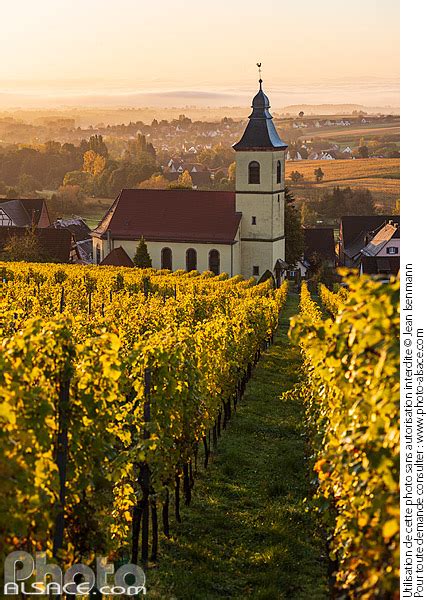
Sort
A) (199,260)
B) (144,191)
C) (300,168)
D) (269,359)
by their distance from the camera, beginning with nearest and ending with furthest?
(269,359) → (199,260) → (144,191) → (300,168)

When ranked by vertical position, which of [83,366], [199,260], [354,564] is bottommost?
[199,260]

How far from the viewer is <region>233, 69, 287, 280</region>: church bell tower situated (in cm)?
5372

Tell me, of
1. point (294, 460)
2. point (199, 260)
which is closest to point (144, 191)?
point (199, 260)

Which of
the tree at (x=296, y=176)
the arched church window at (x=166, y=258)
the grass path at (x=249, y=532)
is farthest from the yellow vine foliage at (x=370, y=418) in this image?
the tree at (x=296, y=176)

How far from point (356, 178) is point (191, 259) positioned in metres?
73.1

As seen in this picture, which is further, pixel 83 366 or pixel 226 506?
pixel 226 506

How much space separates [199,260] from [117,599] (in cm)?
4544

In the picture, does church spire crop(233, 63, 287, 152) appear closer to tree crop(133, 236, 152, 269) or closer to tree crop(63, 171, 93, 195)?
tree crop(133, 236, 152, 269)

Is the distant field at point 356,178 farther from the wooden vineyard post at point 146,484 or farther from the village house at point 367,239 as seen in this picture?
the wooden vineyard post at point 146,484

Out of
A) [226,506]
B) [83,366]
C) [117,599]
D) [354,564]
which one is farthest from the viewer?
[226,506]

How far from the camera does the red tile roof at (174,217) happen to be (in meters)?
53.6

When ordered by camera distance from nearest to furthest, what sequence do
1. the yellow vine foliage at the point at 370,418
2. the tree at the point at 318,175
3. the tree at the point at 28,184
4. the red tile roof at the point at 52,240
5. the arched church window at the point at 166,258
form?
the yellow vine foliage at the point at 370,418, the red tile roof at the point at 52,240, the arched church window at the point at 166,258, the tree at the point at 318,175, the tree at the point at 28,184

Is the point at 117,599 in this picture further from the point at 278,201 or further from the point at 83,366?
the point at 278,201

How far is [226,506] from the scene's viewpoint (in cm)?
1183
